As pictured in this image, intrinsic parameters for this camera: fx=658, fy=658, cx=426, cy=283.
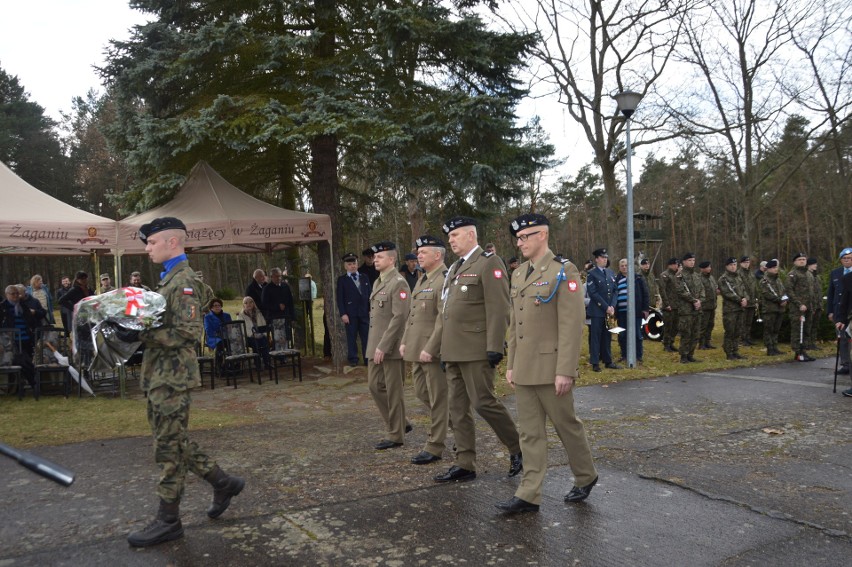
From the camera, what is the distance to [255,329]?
39.9ft

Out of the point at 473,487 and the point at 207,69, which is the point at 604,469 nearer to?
the point at 473,487

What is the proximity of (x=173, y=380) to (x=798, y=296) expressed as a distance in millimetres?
12650

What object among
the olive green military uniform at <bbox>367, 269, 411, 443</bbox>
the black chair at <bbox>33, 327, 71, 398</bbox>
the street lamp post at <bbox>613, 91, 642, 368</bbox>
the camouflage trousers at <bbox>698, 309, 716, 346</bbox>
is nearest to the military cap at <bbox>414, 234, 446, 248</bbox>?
the olive green military uniform at <bbox>367, 269, 411, 443</bbox>

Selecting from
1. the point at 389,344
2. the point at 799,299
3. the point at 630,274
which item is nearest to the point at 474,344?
the point at 389,344

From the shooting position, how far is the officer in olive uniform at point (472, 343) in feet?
17.1

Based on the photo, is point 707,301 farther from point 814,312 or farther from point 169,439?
point 169,439

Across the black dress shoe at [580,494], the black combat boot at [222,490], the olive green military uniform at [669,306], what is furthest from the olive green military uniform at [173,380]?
the olive green military uniform at [669,306]

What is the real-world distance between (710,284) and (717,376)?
3576 mm

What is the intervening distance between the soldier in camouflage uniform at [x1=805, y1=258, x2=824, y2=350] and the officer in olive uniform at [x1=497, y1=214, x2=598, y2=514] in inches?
420

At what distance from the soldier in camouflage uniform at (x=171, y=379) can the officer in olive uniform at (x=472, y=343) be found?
6.44 feet

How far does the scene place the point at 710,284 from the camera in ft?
45.0

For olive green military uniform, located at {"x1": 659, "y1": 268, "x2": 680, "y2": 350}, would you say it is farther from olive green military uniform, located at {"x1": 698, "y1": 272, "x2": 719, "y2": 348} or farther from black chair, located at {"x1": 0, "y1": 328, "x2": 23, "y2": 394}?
black chair, located at {"x1": 0, "y1": 328, "x2": 23, "y2": 394}

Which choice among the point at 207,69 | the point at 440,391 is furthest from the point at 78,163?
the point at 440,391

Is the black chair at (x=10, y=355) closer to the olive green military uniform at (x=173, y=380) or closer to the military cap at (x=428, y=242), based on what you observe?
the olive green military uniform at (x=173, y=380)
